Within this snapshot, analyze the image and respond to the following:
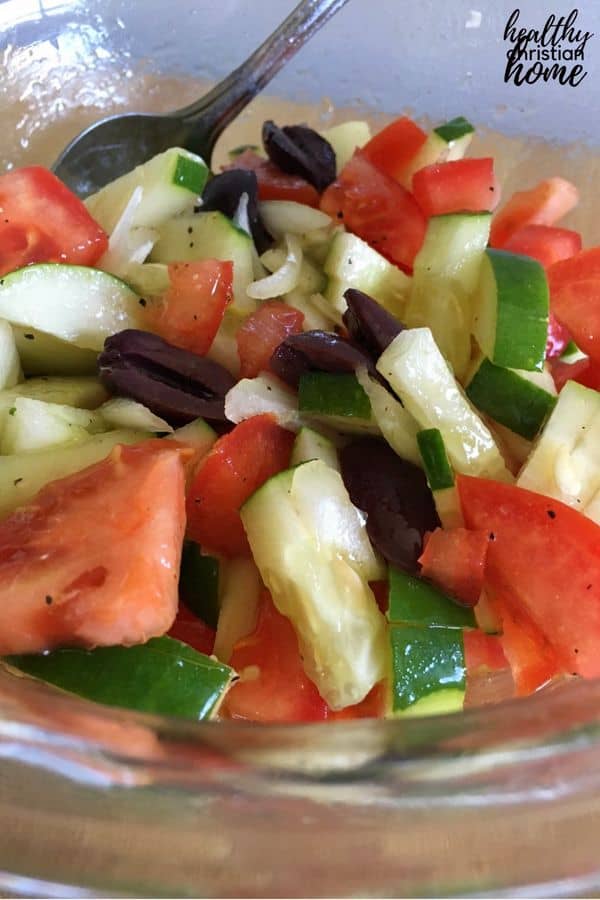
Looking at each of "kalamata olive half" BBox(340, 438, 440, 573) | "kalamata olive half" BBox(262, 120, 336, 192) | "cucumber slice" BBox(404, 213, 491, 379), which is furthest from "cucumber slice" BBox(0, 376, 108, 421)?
"kalamata olive half" BBox(262, 120, 336, 192)

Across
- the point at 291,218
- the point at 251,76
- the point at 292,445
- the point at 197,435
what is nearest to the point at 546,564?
the point at 292,445

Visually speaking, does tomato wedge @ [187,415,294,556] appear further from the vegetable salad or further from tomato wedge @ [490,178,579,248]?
tomato wedge @ [490,178,579,248]

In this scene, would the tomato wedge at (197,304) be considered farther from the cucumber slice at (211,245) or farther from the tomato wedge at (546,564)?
the tomato wedge at (546,564)

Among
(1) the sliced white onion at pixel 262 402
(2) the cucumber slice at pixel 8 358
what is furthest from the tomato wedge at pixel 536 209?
(2) the cucumber slice at pixel 8 358

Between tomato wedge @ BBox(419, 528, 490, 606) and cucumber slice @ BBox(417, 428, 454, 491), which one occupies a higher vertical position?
cucumber slice @ BBox(417, 428, 454, 491)

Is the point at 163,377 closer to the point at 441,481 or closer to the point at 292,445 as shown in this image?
the point at 292,445

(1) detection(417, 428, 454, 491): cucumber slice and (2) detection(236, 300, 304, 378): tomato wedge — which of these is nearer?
(1) detection(417, 428, 454, 491): cucumber slice

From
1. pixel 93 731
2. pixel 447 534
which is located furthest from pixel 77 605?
pixel 447 534
